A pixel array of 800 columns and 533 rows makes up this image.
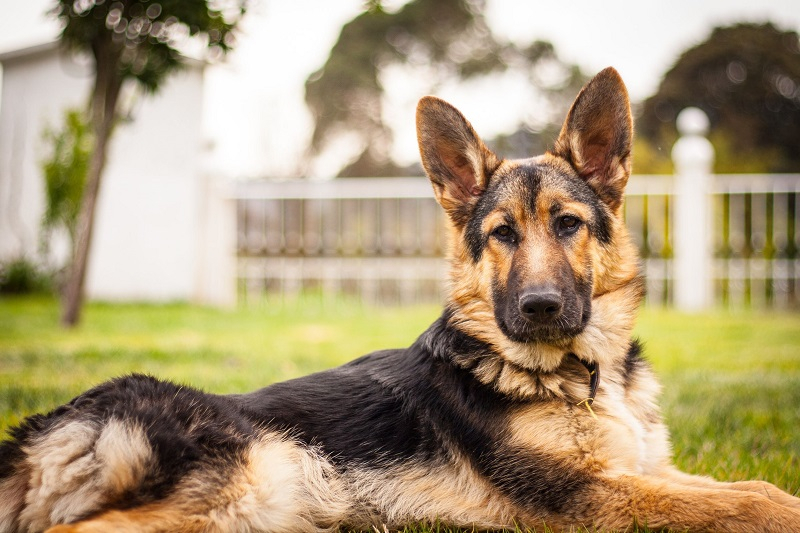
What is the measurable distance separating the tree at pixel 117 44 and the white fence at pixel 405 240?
470 cm

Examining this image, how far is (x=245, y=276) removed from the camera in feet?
46.4

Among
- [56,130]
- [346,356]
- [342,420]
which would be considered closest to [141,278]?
[56,130]

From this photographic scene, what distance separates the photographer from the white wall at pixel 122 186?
48.5 feet

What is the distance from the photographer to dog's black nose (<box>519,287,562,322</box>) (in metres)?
2.96

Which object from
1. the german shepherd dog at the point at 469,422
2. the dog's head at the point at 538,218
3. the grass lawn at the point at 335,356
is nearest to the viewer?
the german shepherd dog at the point at 469,422

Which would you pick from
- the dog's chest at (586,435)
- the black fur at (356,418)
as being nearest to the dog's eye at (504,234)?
the black fur at (356,418)

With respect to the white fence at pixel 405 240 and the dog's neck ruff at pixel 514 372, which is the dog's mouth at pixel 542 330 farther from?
the white fence at pixel 405 240

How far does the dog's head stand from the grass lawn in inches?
36.2

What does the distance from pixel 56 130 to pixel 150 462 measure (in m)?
14.3

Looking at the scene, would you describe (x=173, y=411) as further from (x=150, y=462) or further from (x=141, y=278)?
(x=141, y=278)

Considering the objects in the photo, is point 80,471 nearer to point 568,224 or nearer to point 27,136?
point 568,224

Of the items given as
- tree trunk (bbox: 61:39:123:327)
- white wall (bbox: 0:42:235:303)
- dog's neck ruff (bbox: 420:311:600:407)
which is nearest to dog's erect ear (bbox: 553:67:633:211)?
dog's neck ruff (bbox: 420:311:600:407)

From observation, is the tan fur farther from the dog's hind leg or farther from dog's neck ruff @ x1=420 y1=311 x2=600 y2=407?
dog's neck ruff @ x1=420 y1=311 x2=600 y2=407

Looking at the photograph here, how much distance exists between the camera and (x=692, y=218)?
12672 millimetres
